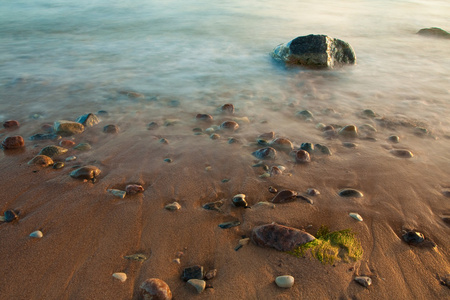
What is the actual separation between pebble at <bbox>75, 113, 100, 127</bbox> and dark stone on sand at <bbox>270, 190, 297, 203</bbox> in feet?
8.12

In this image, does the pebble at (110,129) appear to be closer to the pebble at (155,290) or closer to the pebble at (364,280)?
the pebble at (155,290)

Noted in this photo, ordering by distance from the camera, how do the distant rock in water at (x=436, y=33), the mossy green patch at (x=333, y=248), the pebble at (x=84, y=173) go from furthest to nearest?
the distant rock in water at (x=436, y=33) → the pebble at (x=84, y=173) → the mossy green patch at (x=333, y=248)

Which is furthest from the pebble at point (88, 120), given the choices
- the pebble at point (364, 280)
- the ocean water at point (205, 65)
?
the pebble at point (364, 280)

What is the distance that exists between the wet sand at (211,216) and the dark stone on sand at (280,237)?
0.05 metres

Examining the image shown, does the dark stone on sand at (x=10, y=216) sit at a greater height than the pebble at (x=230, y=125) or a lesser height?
greater

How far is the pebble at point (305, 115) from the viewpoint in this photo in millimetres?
4176

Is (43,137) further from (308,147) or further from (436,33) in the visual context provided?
(436,33)

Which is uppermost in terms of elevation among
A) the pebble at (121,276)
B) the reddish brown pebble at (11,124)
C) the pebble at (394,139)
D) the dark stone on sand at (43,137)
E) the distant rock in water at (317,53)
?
the distant rock in water at (317,53)

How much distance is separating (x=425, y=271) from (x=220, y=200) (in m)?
1.38

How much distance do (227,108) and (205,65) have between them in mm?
2705

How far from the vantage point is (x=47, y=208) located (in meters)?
2.42

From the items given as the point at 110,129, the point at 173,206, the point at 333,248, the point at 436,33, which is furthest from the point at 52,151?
the point at 436,33

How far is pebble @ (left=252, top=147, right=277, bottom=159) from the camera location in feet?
10.3

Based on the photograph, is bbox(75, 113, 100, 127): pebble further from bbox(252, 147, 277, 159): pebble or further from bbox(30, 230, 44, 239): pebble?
bbox(252, 147, 277, 159): pebble
